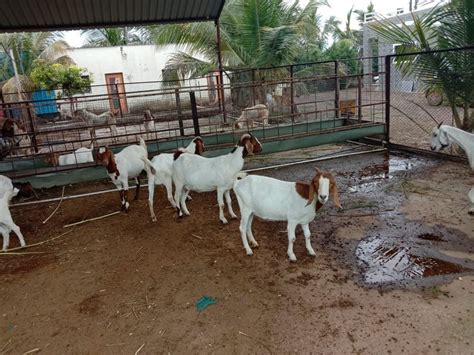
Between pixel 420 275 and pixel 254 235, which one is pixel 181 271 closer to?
pixel 254 235

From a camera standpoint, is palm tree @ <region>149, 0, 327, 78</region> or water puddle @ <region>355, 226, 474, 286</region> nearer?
water puddle @ <region>355, 226, 474, 286</region>

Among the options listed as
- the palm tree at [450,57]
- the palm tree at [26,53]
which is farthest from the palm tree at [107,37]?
the palm tree at [450,57]

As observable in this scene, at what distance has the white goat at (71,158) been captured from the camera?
312 inches

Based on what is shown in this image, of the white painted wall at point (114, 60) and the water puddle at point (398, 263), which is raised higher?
the white painted wall at point (114, 60)

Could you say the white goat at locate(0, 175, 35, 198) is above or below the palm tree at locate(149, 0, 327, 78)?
below

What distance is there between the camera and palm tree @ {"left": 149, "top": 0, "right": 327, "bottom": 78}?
12273mm

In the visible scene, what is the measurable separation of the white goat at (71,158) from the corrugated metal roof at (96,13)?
11.1 ft

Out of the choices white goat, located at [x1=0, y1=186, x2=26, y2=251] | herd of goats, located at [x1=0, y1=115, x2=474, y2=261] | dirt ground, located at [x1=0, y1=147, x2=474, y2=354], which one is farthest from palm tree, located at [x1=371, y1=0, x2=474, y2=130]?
white goat, located at [x1=0, y1=186, x2=26, y2=251]

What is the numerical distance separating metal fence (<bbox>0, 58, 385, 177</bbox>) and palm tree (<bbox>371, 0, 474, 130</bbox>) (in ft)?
3.12

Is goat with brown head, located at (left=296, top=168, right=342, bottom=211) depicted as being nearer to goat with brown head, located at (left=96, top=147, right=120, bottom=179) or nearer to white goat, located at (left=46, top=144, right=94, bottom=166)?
goat with brown head, located at (left=96, top=147, right=120, bottom=179)

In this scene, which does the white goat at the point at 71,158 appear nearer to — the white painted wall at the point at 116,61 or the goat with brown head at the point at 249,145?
the goat with brown head at the point at 249,145

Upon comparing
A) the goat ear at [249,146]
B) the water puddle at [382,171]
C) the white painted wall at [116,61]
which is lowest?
the water puddle at [382,171]

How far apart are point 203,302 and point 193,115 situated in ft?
16.3

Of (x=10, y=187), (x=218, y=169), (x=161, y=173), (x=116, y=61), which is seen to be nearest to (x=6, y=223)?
(x=10, y=187)
